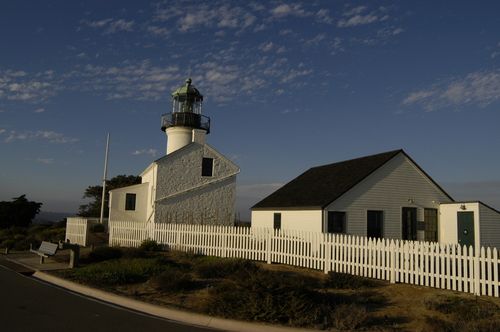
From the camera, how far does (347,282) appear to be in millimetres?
11625

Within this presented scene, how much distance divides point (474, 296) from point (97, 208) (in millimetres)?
39684

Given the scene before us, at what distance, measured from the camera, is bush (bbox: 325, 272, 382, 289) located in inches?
453

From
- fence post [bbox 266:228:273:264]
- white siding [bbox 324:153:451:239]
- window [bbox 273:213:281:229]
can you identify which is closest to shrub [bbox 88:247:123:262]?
fence post [bbox 266:228:273:264]

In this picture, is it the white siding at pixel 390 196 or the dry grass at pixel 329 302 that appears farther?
the white siding at pixel 390 196

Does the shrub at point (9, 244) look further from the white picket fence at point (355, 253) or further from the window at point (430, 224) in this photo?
the window at point (430, 224)

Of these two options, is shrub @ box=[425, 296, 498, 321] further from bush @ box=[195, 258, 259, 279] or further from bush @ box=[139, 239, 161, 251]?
bush @ box=[139, 239, 161, 251]

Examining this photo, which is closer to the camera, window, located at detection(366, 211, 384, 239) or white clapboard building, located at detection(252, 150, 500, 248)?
white clapboard building, located at detection(252, 150, 500, 248)

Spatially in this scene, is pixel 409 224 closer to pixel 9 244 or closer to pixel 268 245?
pixel 268 245

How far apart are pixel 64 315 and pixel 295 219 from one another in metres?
13.7

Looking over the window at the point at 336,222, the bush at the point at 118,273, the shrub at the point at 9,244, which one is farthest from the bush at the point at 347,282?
the shrub at the point at 9,244

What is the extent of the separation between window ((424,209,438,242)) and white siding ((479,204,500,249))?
220 centimetres

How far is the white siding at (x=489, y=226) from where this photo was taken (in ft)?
61.7

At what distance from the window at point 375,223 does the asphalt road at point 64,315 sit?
13.3m

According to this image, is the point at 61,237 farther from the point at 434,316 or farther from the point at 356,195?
the point at 434,316
